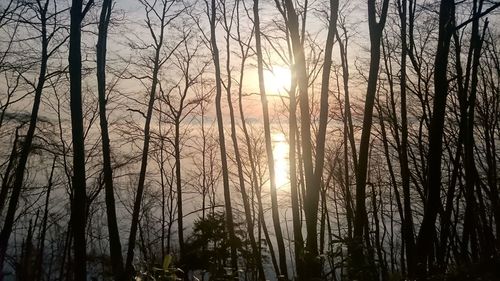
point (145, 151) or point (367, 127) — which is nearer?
point (367, 127)

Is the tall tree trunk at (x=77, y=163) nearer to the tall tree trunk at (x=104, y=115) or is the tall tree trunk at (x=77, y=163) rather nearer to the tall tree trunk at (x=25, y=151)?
the tall tree trunk at (x=104, y=115)

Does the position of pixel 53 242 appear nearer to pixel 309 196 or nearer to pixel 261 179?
pixel 261 179

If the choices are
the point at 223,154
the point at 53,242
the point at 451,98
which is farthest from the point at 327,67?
the point at 53,242

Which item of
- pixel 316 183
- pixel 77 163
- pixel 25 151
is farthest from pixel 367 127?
pixel 25 151

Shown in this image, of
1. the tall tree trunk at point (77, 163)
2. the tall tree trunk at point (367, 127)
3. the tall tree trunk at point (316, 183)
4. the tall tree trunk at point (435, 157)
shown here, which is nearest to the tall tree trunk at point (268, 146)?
the tall tree trunk at point (316, 183)

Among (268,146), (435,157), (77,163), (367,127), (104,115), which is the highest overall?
(104,115)

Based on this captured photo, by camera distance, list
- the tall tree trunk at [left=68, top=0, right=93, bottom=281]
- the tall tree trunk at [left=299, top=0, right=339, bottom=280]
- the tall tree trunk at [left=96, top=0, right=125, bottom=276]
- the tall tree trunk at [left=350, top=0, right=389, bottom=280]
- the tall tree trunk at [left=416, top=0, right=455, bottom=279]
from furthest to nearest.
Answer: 1. the tall tree trunk at [left=96, top=0, right=125, bottom=276]
2. the tall tree trunk at [left=350, top=0, right=389, bottom=280]
3. the tall tree trunk at [left=68, top=0, right=93, bottom=281]
4. the tall tree trunk at [left=416, top=0, right=455, bottom=279]
5. the tall tree trunk at [left=299, top=0, right=339, bottom=280]

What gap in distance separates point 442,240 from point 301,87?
5886mm

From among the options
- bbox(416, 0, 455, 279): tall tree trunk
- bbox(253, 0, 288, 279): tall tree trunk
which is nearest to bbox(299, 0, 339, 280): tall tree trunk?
bbox(416, 0, 455, 279): tall tree trunk

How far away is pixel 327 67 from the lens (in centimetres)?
834

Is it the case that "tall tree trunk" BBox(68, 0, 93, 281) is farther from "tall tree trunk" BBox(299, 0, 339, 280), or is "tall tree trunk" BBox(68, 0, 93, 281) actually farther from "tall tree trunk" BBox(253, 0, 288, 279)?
"tall tree trunk" BBox(253, 0, 288, 279)

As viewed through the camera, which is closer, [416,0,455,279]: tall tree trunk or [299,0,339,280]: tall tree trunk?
[299,0,339,280]: tall tree trunk

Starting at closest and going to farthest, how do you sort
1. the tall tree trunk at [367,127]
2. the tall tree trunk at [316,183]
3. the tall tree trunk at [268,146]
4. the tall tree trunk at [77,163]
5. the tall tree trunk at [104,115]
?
the tall tree trunk at [316,183]
the tall tree trunk at [77,163]
the tall tree trunk at [367,127]
the tall tree trunk at [104,115]
the tall tree trunk at [268,146]

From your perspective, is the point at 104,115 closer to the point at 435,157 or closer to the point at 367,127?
the point at 367,127
